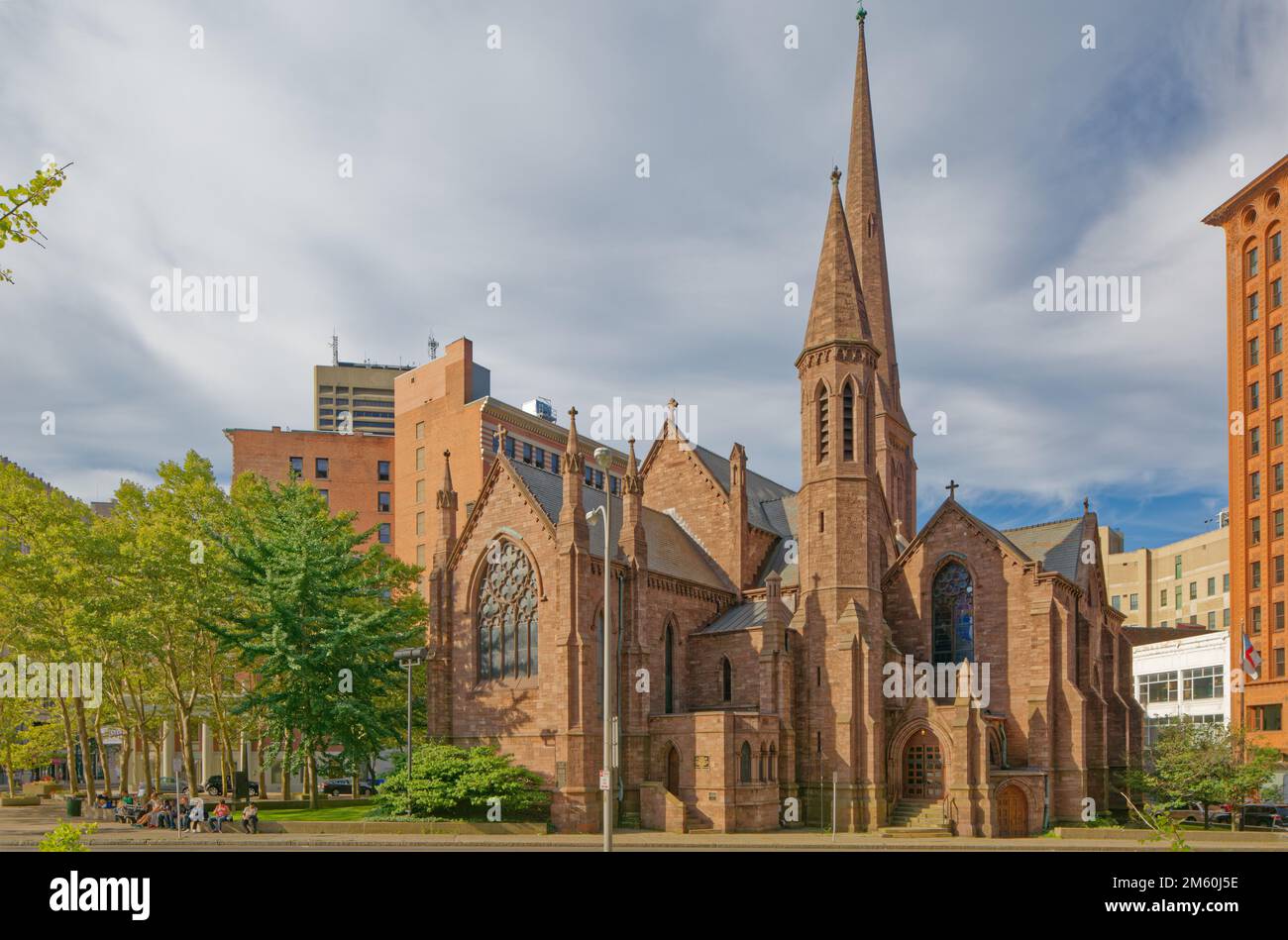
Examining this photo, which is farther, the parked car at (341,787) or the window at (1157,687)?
the window at (1157,687)

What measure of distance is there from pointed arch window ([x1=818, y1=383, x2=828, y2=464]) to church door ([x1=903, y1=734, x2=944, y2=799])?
39.2 ft

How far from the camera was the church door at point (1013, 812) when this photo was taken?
124ft

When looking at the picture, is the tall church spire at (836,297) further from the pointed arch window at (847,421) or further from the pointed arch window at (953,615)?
the pointed arch window at (953,615)

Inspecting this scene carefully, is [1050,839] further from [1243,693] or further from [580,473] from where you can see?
[1243,693]

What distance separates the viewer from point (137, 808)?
40.0 m

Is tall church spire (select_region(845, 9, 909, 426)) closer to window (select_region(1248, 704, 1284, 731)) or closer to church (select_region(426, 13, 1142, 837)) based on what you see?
church (select_region(426, 13, 1142, 837))

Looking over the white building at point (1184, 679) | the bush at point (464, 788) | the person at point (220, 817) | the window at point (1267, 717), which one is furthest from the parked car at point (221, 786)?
the window at point (1267, 717)

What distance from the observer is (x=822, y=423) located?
4300 centimetres

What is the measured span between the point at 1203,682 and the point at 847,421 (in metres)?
43.6

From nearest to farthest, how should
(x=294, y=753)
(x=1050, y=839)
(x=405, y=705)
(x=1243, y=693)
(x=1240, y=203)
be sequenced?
(x=1050, y=839), (x=294, y=753), (x=405, y=705), (x=1243, y=693), (x=1240, y=203)

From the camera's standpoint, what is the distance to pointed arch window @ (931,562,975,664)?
1720 inches

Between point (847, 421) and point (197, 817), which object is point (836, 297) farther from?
point (197, 817)
